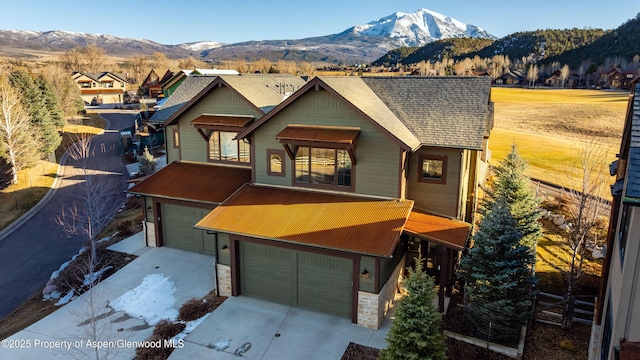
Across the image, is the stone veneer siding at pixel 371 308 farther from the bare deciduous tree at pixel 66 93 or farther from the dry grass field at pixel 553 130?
the bare deciduous tree at pixel 66 93

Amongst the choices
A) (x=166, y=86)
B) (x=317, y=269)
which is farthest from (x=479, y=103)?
(x=166, y=86)

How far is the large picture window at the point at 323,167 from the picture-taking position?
1706 centimetres

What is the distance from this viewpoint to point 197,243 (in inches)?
822

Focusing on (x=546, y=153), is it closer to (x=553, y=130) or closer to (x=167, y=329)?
(x=553, y=130)

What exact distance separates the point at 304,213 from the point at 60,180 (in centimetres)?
3365

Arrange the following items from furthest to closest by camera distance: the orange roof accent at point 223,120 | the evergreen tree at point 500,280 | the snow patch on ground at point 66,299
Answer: the orange roof accent at point 223,120 → the snow patch on ground at point 66,299 → the evergreen tree at point 500,280

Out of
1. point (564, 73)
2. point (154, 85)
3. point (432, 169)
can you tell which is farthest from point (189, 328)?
point (564, 73)

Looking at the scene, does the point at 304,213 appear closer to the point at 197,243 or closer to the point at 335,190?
the point at 335,190

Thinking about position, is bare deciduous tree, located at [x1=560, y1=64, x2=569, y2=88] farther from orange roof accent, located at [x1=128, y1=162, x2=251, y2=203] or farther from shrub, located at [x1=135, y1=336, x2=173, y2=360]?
shrub, located at [x1=135, y1=336, x2=173, y2=360]

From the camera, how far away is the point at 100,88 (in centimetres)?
10288

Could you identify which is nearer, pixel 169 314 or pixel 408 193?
pixel 169 314

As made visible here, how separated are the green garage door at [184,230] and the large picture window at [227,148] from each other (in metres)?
3.37

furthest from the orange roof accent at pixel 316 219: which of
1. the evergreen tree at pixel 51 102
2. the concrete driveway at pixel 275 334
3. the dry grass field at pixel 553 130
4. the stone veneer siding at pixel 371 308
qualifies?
the evergreen tree at pixel 51 102

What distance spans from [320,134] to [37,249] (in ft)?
63.8
